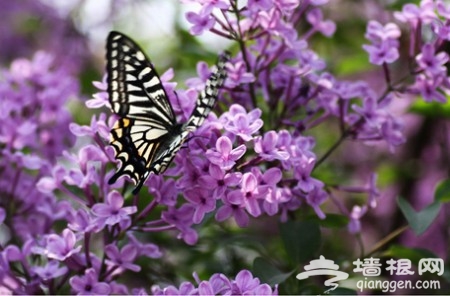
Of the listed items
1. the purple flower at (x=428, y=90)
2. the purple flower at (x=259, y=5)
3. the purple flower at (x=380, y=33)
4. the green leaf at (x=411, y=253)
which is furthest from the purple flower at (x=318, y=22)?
the green leaf at (x=411, y=253)

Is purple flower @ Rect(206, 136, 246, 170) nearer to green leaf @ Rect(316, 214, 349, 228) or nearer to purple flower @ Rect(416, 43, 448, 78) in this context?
green leaf @ Rect(316, 214, 349, 228)

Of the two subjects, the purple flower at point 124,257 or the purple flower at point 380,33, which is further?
the purple flower at point 380,33

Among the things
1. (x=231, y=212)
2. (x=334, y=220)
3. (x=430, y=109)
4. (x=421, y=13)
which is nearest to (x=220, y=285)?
(x=231, y=212)

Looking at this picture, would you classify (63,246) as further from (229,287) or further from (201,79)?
(201,79)

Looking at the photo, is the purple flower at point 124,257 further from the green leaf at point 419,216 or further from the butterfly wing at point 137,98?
the green leaf at point 419,216

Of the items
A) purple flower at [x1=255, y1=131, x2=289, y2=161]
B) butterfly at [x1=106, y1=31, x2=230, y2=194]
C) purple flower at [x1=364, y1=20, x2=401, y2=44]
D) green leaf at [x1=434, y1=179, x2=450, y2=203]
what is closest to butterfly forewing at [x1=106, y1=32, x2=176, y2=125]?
butterfly at [x1=106, y1=31, x2=230, y2=194]

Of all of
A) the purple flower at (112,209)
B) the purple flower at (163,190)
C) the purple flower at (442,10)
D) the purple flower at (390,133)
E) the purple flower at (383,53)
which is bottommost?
the purple flower at (112,209)
